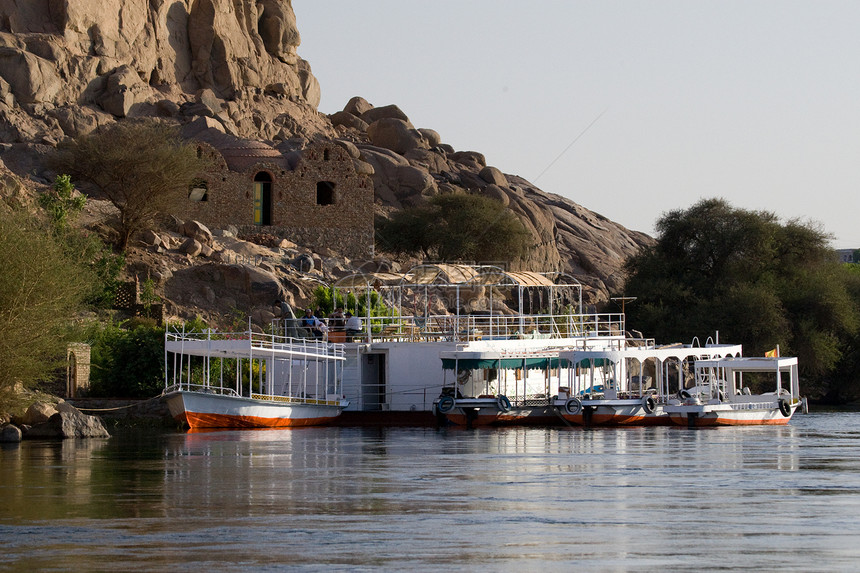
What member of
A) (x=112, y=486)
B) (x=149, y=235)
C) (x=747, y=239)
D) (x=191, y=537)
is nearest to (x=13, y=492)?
(x=112, y=486)

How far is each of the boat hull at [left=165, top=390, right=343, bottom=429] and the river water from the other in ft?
15.5

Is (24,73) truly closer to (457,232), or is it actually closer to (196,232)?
(196,232)

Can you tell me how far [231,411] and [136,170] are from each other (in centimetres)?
2750

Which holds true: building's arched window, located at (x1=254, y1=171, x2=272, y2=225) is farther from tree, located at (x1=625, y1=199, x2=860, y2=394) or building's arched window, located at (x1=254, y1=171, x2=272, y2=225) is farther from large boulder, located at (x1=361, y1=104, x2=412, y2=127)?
large boulder, located at (x1=361, y1=104, x2=412, y2=127)

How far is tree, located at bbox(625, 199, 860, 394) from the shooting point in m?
58.3

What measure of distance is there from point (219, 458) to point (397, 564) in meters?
13.3

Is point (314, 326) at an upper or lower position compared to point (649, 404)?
upper

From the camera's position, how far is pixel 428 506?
1731 cm

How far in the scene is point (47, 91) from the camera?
7725 cm

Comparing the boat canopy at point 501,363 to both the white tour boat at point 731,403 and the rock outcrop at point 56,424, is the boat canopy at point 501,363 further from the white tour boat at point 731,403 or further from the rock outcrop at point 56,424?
the rock outcrop at point 56,424

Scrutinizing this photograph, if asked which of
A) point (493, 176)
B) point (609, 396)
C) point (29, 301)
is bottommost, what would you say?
point (609, 396)

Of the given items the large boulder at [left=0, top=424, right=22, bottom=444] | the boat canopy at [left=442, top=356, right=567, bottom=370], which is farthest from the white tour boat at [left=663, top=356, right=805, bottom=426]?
the large boulder at [left=0, top=424, right=22, bottom=444]

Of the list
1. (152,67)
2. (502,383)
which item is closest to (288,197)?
(152,67)

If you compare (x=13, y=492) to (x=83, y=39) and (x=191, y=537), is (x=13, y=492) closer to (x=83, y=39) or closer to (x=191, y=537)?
(x=191, y=537)
